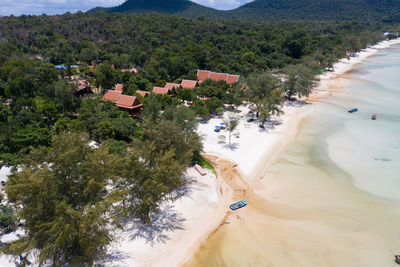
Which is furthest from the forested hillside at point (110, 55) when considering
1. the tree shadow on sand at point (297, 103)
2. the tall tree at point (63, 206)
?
the tree shadow on sand at point (297, 103)

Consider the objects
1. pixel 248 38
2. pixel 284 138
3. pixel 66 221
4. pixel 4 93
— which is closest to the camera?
pixel 66 221

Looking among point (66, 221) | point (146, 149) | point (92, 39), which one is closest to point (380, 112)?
point (146, 149)

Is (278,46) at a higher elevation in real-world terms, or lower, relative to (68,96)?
higher

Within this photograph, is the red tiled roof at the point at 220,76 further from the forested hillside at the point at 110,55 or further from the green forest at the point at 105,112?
the forested hillside at the point at 110,55

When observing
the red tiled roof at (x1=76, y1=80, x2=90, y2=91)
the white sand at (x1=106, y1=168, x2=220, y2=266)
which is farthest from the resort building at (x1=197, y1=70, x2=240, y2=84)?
the white sand at (x1=106, y1=168, x2=220, y2=266)

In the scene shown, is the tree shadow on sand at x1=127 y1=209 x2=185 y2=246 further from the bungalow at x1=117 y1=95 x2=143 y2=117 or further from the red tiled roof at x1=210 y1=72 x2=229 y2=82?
the red tiled roof at x1=210 y1=72 x2=229 y2=82

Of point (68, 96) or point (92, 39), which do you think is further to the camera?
point (92, 39)

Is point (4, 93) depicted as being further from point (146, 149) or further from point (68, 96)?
point (146, 149)
